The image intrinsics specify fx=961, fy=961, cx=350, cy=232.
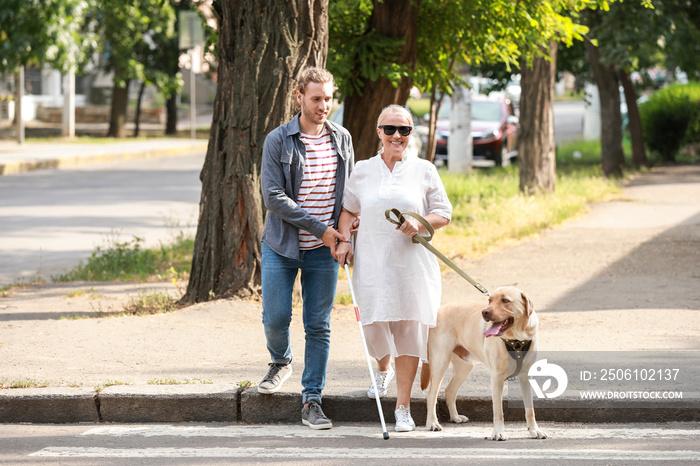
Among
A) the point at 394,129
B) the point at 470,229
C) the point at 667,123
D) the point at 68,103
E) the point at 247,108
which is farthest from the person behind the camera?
the point at 68,103

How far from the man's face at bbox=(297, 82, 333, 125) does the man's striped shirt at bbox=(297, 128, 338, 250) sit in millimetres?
156

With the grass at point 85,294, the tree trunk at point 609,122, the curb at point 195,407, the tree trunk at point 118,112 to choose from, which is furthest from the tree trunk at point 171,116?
the curb at point 195,407

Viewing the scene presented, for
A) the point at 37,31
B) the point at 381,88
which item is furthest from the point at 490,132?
the point at 381,88

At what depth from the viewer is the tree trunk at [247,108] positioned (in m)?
8.28

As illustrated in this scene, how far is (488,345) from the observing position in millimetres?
5215

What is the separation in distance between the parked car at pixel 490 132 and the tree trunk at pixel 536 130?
7.34 m

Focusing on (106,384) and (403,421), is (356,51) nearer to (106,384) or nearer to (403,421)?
(106,384)

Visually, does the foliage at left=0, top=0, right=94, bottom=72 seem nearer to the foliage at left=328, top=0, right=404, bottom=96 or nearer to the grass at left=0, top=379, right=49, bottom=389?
the foliage at left=328, top=0, right=404, bottom=96

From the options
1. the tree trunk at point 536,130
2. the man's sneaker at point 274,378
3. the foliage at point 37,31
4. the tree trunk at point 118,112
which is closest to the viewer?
the man's sneaker at point 274,378

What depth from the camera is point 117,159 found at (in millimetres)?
28016

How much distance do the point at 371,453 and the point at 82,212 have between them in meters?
12.2

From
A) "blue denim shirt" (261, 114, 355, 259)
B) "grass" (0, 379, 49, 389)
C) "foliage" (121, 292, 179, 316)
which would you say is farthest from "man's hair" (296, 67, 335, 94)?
"foliage" (121, 292, 179, 316)

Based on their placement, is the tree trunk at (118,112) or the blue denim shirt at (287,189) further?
the tree trunk at (118,112)

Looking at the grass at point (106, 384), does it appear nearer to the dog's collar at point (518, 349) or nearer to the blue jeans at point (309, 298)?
the blue jeans at point (309, 298)
